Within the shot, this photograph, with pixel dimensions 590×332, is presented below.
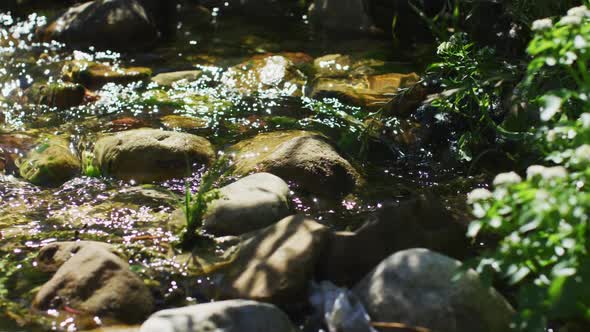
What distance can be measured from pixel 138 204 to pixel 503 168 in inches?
102

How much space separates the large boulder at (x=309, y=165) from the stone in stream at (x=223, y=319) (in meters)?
1.76

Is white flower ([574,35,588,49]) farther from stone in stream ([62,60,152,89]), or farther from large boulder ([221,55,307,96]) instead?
stone in stream ([62,60,152,89])

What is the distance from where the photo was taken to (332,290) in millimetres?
3777

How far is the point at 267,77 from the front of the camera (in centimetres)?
783

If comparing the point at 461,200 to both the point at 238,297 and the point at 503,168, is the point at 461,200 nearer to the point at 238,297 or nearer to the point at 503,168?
the point at 503,168

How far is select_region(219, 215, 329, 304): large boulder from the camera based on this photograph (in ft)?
12.3

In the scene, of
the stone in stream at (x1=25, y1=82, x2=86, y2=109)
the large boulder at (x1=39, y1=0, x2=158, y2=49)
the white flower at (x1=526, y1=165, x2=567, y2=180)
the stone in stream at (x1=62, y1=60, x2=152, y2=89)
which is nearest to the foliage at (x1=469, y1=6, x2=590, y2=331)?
the white flower at (x1=526, y1=165, x2=567, y2=180)

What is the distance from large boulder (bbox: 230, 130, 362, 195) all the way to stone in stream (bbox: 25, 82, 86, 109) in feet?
8.17

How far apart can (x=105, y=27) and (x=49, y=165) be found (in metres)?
4.05

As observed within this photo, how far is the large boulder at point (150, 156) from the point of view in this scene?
5.57 metres

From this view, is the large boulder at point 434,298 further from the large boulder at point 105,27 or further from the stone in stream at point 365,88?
the large boulder at point 105,27

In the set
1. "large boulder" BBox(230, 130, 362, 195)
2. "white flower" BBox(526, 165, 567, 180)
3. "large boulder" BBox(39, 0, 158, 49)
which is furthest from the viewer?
"large boulder" BBox(39, 0, 158, 49)

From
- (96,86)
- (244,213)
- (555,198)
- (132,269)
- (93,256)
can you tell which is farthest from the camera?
(96,86)

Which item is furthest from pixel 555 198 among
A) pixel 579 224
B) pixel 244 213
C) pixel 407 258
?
pixel 244 213
